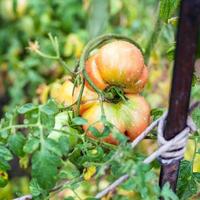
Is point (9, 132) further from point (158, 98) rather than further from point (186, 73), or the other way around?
point (158, 98)

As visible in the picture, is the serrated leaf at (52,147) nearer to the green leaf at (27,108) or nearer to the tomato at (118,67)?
the green leaf at (27,108)

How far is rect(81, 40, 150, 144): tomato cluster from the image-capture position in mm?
940

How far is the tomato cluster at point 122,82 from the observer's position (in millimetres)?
940

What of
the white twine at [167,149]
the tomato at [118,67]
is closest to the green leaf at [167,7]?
the tomato at [118,67]

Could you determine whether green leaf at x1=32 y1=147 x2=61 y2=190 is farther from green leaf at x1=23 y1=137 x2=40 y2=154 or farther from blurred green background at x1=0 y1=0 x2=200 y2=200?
blurred green background at x1=0 y1=0 x2=200 y2=200

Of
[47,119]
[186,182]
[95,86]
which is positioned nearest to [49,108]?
[47,119]

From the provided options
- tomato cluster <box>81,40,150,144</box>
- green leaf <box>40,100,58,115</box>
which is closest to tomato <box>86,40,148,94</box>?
tomato cluster <box>81,40,150,144</box>

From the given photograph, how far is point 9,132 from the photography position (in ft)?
2.84

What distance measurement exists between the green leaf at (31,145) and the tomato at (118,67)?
0.69ft

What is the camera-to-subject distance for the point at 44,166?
2.54 ft

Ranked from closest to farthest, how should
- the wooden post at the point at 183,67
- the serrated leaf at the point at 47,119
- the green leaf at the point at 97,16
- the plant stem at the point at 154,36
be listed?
the wooden post at the point at 183,67 < the serrated leaf at the point at 47,119 < the plant stem at the point at 154,36 < the green leaf at the point at 97,16

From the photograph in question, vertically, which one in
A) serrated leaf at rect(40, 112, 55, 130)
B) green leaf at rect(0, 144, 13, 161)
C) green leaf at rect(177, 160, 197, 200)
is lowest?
green leaf at rect(177, 160, 197, 200)

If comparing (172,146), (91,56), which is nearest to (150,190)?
(172,146)

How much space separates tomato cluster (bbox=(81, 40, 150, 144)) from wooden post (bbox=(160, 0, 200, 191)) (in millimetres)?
138
